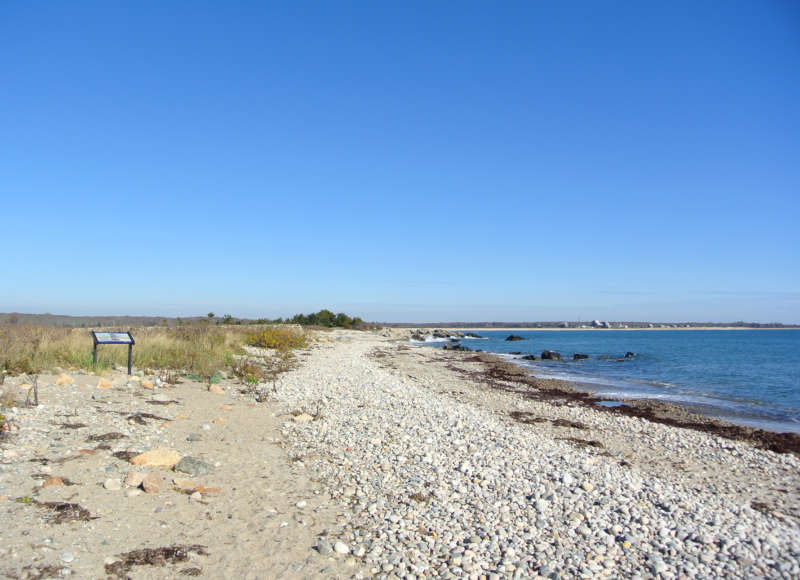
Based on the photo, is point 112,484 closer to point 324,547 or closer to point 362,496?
point 324,547

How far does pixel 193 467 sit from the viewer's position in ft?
23.2

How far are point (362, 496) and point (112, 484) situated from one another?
9.90ft

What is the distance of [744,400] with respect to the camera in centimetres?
1922

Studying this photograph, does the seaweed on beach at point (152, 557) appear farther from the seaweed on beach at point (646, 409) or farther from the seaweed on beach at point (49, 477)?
the seaweed on beach at point (646, 409)

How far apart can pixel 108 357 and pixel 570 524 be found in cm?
1361

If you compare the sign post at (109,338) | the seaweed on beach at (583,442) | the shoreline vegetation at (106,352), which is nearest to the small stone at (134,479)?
the shoreline vegetation at (106,352)

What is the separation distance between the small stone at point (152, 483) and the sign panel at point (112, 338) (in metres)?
7.69

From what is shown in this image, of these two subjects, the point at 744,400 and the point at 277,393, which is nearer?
the point at 277,393

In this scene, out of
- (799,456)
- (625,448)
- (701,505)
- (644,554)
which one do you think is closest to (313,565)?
(644,554)

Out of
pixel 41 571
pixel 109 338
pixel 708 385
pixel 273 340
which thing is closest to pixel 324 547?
pixel 41 571

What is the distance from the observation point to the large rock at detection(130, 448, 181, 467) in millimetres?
6957

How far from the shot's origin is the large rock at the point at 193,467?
23.0 ft

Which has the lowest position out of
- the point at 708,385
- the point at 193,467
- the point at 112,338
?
the point at 708,385

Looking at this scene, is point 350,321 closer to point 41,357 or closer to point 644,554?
point 41,357
